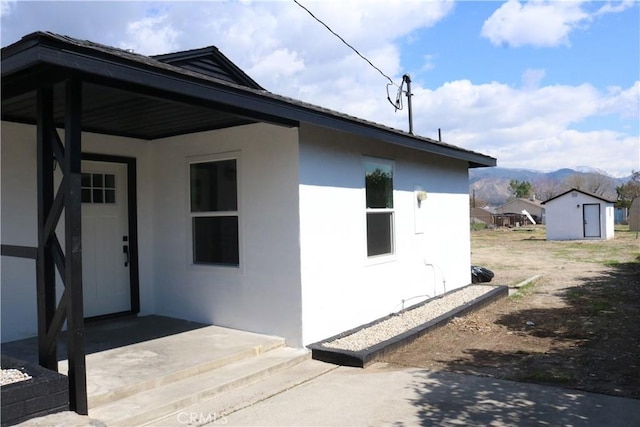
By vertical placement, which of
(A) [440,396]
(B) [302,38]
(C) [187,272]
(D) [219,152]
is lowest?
(A) [440,396]

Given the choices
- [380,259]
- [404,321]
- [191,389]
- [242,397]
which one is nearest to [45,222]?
[191,389]

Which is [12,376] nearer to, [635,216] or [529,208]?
[635,216]

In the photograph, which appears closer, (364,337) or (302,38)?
(364,337)

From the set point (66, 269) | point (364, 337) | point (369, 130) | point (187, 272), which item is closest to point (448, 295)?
point (364, 337)

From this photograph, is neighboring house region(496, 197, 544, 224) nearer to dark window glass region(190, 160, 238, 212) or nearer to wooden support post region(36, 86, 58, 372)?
dark window glass region(190, 160, 238, 212)

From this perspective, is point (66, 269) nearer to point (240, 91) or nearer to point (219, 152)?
point (240, 91)

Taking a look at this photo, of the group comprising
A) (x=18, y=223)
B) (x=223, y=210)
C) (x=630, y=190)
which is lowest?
(x=18, y=223)

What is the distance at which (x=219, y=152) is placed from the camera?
21.4ft

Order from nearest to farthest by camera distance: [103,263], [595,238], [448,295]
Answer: [103,263]
[448,295]
[595,238]

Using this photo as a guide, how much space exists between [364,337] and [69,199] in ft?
13.2

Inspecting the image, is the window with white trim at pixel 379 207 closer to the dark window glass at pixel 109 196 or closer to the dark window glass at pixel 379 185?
the dark window glass at pixel 379 185

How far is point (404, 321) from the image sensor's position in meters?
7.36
